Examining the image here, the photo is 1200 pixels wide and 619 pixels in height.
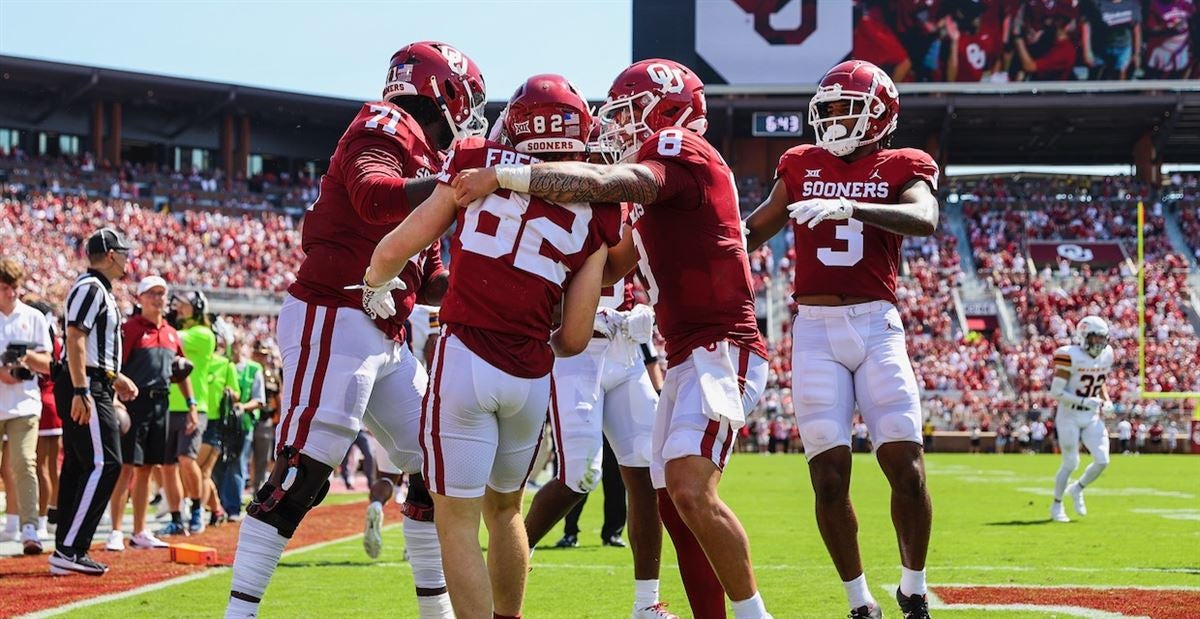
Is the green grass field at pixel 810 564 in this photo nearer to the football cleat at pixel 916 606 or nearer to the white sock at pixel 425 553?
the football cleat at pixel 916 606

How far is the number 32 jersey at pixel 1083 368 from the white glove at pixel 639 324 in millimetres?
7910

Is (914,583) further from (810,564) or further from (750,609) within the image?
(810,564)

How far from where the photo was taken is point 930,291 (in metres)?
42.2

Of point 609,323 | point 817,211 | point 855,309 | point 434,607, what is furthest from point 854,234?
point 434,607

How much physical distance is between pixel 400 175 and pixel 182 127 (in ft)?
153

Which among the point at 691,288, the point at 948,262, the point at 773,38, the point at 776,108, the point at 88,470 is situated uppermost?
the point at 773,38

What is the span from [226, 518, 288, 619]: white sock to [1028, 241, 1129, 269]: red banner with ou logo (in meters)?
41.8

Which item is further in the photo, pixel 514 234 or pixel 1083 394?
pixel 1083 394

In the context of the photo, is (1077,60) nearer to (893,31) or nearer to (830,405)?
(893,31)

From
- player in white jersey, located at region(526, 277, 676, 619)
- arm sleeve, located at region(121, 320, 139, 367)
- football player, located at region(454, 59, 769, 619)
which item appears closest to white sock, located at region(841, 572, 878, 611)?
football player, located at region(454, 59, 769, 619)

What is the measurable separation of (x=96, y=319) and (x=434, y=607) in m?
4.02

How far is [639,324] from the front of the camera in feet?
22.5

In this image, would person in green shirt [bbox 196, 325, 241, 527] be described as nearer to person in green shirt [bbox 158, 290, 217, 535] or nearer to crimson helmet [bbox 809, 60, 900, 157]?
person in green shirt [bbox 158, 290, 217, 535]

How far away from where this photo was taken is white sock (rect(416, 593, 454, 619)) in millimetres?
5289
